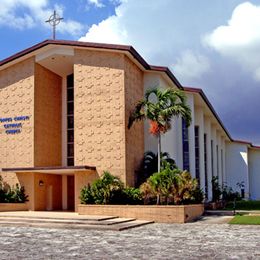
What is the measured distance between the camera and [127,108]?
2291 centimetres

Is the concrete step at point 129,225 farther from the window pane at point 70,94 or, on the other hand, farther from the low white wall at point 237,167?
the low white wall at point 237,167

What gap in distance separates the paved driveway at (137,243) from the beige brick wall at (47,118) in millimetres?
8730

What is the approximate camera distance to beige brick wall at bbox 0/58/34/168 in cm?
2486

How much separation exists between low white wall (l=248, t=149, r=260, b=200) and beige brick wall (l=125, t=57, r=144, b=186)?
88.7 ft

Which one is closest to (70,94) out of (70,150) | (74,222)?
(70,150)

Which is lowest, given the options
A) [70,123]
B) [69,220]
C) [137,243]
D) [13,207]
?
[137,243]

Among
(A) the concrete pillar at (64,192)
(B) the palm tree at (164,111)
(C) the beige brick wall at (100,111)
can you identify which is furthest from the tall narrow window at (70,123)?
(B) the palm tree at (164,111)

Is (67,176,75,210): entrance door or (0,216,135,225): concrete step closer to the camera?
(0,216,135,225): concrete step

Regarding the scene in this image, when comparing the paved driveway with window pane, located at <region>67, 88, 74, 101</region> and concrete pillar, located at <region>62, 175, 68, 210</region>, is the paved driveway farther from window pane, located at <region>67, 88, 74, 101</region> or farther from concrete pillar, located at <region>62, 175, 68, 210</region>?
window pane, located at <region>67, 88, 74, 101</region>

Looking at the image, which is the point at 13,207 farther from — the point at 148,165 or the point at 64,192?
the point at 148,165

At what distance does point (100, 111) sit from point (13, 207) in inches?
272

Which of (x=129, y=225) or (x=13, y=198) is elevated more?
(x=13, y=198)

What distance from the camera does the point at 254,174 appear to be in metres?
48.7

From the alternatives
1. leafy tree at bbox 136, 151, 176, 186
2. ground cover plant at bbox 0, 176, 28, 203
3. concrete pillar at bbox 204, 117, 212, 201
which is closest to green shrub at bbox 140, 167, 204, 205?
leafy tree at bbox 136, 151, 176, 186
